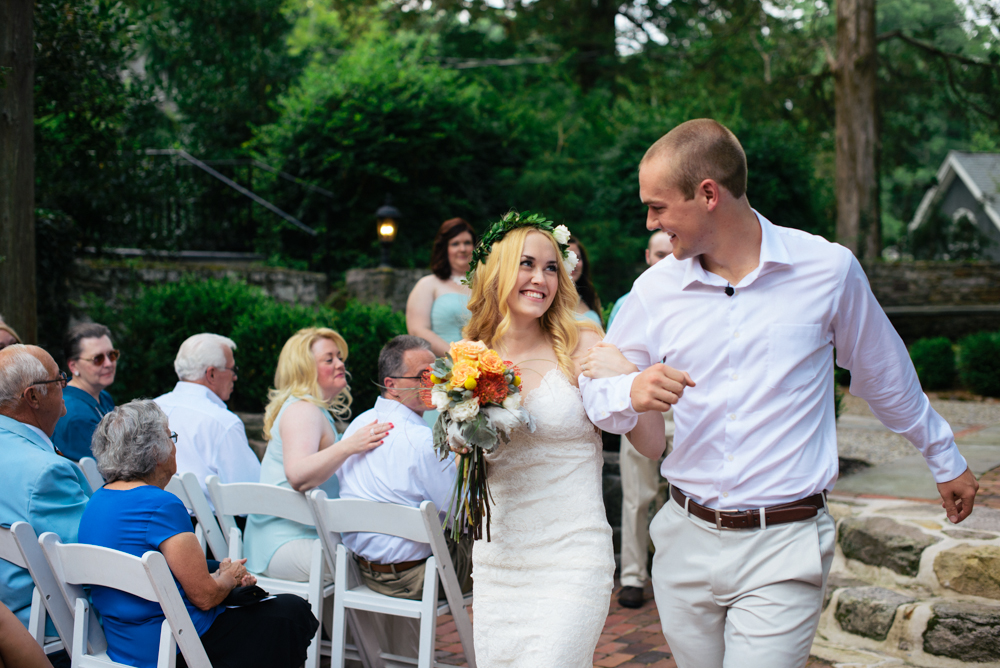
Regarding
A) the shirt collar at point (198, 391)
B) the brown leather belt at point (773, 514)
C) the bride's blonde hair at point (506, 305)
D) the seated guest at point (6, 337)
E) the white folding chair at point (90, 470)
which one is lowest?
the white folding chair at point (90, 470)

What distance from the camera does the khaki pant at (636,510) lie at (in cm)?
464

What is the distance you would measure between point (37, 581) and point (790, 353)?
2.67 meters

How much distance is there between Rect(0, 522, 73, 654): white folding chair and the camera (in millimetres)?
2893

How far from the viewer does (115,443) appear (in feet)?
9.35

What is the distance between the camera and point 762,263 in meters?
2.16

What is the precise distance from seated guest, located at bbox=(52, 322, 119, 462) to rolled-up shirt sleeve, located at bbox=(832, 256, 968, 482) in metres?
3.91

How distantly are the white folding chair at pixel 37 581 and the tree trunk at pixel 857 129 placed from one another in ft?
45.8

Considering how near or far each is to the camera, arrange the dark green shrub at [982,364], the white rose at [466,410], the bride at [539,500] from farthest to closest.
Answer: the dark green shrub at [982,364]
the bride at [539,500]
the white rose at [466,410]

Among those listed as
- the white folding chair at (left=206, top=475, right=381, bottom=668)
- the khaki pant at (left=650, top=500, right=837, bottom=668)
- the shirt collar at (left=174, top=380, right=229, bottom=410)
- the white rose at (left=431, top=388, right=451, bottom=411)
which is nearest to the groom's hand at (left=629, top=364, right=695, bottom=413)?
the khaki pant at (left=650, top=500, right=837, bottom=668)

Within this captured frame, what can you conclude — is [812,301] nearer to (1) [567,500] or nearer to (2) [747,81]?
(1) [567,500]

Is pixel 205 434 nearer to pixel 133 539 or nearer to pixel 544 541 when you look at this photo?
pixel 133 539

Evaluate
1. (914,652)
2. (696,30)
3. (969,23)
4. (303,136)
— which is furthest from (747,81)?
(914,652)

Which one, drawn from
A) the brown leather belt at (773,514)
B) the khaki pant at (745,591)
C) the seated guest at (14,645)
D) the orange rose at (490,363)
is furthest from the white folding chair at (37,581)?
the brown leather belt at (773,514)

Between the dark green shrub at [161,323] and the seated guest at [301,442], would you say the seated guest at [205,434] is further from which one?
the dark green shrub at [161,323]
